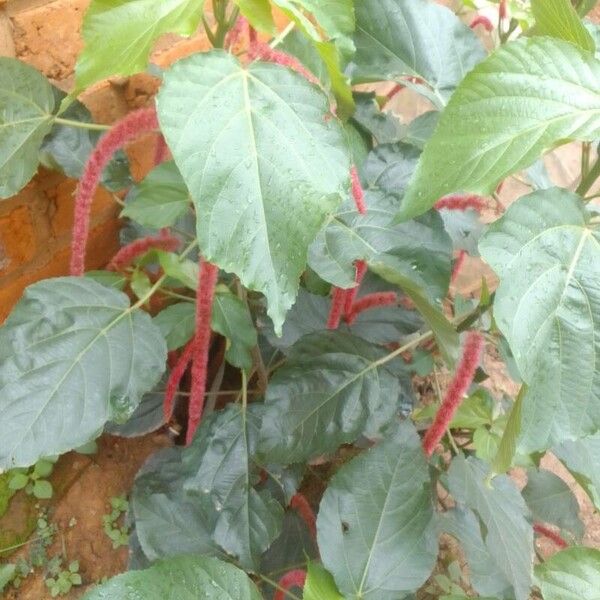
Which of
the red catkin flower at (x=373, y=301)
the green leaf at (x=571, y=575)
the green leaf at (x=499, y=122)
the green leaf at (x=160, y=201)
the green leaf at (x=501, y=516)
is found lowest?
the green leaf at (x=501, y=516)

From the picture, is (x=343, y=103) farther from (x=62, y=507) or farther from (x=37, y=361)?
(x=62, y=507)

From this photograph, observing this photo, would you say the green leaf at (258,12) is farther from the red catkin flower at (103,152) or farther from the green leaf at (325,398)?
the green leaf at (325,398)

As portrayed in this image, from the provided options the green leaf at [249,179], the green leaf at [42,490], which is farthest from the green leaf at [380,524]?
the green leaf at [42,490]

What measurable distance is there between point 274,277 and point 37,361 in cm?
35

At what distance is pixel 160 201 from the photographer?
0.91m

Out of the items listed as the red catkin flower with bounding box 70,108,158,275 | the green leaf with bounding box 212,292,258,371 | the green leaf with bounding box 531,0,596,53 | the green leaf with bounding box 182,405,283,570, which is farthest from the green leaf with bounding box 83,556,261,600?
the green leaf with bounding box 531,0,596,53

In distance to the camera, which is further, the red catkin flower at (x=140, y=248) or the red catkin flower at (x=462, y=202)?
the red catkin flower at (x=140, y=248)

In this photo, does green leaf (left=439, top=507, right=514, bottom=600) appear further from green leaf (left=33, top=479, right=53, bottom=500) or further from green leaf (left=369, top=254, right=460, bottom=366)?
green leaf (left=33, top=479, right=53, bottom=500)

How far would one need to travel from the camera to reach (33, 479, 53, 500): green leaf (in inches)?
43.3

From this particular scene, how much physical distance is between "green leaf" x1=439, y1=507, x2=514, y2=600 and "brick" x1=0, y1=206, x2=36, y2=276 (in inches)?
28.7

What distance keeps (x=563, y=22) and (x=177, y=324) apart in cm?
59

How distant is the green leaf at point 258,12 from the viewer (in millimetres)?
650

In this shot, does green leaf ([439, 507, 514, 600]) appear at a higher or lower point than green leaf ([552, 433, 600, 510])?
lower

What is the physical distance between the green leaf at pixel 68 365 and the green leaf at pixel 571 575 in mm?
487
